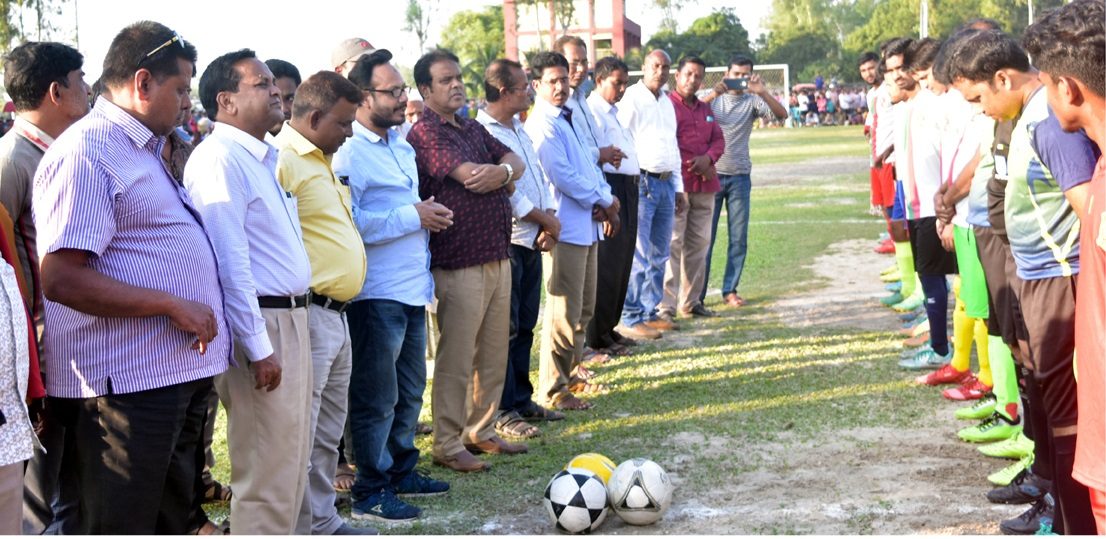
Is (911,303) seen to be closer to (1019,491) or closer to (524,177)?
(524,177)

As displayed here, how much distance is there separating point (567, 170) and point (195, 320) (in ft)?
13.7

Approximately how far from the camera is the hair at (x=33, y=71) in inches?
184

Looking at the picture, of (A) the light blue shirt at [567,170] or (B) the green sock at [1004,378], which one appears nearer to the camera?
(B) the green sock at [1004,378]

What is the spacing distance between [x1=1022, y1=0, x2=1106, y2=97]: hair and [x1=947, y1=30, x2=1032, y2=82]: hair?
209 centimetres

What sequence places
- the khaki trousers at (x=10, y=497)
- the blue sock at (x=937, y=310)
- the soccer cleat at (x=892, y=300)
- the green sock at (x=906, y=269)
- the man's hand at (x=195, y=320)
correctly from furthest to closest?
Result: the soccer cleat at (x=892, y=300) → the green sock at (x=906, y=269) → the blue sock at (x=937, y=310) → the man's hand at (x=195, y=320) → the khaki trousers at (x=10, y=497)

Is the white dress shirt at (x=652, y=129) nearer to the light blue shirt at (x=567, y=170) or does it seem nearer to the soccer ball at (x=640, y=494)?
the light blue shirt at (x=567, y=170)

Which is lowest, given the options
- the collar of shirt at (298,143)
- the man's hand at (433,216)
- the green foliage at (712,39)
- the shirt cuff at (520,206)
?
the shirt cuff at (520,206)

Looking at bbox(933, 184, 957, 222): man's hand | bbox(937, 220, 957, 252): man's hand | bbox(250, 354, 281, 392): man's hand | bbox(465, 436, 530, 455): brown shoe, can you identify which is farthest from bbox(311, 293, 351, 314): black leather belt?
bbox(937, 220, 957, 252): man's hand

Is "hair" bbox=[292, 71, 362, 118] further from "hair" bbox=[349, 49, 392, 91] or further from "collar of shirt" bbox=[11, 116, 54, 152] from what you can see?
"collar of shirt" bbox=[11, 116, 54, 152]

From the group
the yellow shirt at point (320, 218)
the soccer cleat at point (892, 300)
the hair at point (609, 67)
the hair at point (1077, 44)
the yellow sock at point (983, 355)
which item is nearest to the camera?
the hair at point (1077, 44)

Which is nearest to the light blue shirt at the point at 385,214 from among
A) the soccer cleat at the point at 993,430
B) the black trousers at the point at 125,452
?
the black trousers at the point at 125,452

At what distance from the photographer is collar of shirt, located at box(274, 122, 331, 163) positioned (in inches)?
192

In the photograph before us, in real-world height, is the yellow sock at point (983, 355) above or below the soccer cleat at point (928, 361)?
above

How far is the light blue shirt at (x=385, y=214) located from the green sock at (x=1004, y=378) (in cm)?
327
